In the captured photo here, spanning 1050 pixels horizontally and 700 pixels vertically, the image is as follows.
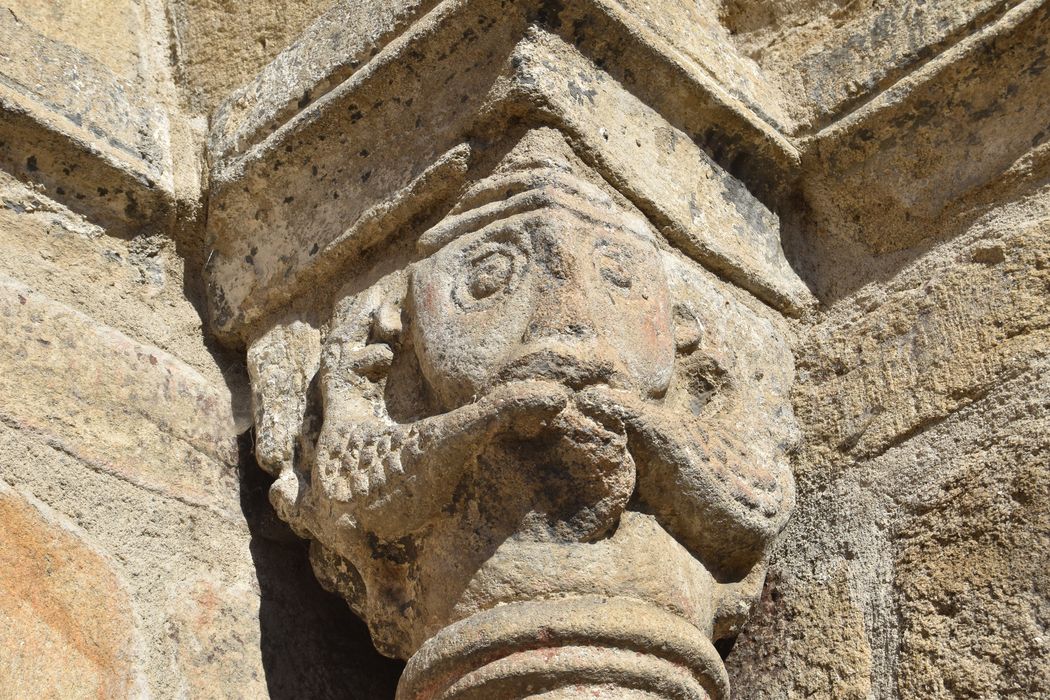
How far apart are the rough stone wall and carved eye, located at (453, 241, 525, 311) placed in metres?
0.31

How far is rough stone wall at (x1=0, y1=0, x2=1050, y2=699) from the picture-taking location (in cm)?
160

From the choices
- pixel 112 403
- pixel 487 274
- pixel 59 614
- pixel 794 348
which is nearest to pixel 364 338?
pixel 487 274

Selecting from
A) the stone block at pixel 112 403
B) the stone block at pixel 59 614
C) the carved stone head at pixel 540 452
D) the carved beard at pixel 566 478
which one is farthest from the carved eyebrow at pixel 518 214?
the stone block at pixel 59 614

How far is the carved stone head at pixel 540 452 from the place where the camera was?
4.73 feet

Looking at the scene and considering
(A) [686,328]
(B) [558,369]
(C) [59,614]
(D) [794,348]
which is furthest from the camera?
(D) [794,348]

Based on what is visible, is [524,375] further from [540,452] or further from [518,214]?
[518,214]

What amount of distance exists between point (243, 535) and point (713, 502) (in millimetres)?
663

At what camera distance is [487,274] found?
161 centimetres

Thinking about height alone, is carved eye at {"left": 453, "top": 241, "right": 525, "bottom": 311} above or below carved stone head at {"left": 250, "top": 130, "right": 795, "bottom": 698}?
above

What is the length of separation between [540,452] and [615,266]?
10.5 inches

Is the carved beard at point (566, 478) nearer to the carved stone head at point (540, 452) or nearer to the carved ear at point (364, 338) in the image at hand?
the carved stone head at point (540, 452)

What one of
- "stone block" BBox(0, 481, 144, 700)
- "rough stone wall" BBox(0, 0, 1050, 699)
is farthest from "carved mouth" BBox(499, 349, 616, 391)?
"stone block" BBox(0, 481, 144, 700)

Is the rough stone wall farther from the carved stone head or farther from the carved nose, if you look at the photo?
the carved nose

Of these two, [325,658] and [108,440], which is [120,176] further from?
[325,658]
